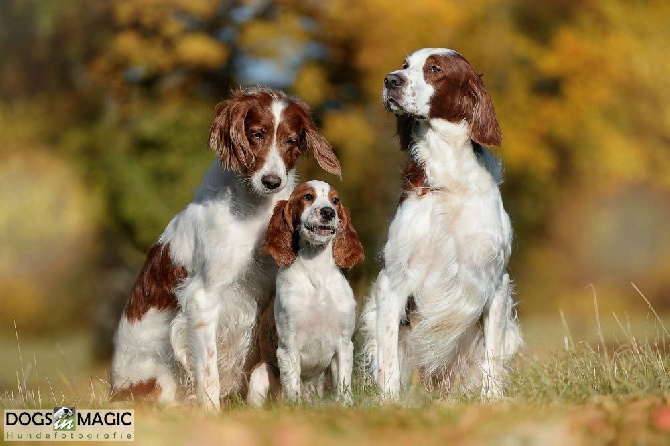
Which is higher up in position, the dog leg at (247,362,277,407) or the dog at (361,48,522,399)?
the dog at (361,48,522,399)

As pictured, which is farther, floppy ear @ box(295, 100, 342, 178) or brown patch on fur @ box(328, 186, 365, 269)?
floppy ear @ box(295, 100, 342, 178)

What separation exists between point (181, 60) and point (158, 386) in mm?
8618

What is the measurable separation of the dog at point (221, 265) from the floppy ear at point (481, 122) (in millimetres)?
897

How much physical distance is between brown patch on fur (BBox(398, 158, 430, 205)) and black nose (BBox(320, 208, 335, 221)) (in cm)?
53

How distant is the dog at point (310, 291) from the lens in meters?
5.64

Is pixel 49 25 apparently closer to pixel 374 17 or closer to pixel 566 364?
pixel 374 17

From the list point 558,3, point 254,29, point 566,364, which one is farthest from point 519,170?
point 566,364

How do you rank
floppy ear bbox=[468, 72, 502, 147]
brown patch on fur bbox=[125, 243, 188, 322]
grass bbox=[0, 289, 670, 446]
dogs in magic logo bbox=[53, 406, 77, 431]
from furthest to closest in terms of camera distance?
brown patch on fur bbox=[125, 243, 188, 322]
floppy ear bbox=[468, 72, 502, 147]
dogs in magic logo bbox=[53, 406, 77, 431]
grass bbox=[0, 289, 670, 446]

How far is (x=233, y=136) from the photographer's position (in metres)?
5.72

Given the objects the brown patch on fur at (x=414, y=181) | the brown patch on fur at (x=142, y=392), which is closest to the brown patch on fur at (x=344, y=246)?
the brown patch on fur at (x=414, y=181)

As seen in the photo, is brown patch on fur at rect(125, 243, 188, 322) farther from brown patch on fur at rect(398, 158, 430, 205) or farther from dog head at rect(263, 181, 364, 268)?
brown patch on fur at rect(398, 158, 430, 205)

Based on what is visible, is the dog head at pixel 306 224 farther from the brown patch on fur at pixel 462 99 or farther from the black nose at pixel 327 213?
the brown patch on fur at pixel 462 99

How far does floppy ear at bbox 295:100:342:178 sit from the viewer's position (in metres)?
5.96

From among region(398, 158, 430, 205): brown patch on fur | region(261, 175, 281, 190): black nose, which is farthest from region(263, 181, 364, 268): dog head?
region(398, 158, 430, 205): brown patch on fur
